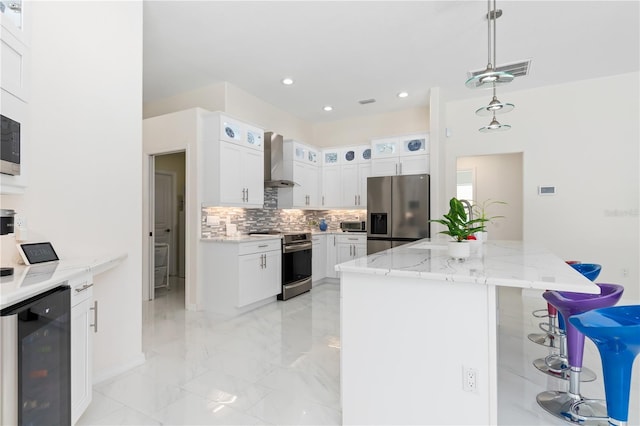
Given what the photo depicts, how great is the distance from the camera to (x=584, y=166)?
477 centimetres

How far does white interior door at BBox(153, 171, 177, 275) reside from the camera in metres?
6.24

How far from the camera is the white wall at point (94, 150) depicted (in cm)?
211

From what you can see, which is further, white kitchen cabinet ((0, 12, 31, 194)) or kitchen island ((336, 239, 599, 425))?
white kitchen cabinet ((0, 12, 31, 194))

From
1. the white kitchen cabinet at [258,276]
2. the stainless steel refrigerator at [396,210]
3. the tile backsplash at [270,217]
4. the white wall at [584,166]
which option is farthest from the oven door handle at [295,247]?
the white wall at [584,166]

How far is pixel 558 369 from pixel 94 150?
12.7 feet

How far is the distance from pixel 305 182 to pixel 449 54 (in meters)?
3.04

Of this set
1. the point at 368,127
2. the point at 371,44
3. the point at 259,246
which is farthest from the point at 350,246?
the point at 371,44

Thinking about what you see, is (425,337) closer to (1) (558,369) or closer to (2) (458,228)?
(2) (458,228)

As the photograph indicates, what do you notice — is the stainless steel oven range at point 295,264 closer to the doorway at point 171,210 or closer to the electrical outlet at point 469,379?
the doorway at point 171,210

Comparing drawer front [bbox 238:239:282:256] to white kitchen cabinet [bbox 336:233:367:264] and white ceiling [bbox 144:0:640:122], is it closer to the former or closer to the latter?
white kitchen cabinet [bbox 336:233:367:264]

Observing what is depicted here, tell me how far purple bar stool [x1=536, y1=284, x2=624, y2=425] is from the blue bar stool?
342mm

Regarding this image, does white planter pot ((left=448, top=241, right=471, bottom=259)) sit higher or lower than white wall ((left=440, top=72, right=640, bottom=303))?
lower

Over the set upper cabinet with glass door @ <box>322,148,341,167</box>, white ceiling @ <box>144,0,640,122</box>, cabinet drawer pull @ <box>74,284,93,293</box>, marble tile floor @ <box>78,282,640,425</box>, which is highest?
white ceiling @ <box>144,0,640,122</box>

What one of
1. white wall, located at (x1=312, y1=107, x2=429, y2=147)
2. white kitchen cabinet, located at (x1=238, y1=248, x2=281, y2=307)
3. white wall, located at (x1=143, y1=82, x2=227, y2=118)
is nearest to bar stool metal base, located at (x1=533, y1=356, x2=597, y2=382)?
white kitchen cabinet, located at (x1=238, y1=248, x2=281, y2=307)
